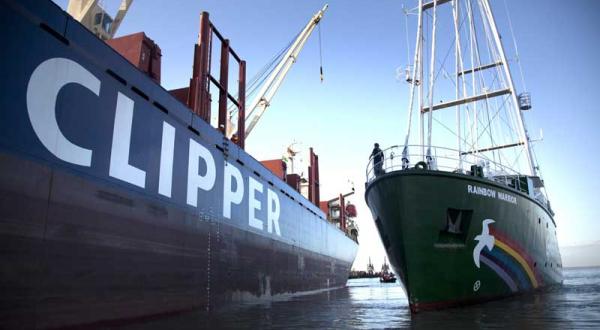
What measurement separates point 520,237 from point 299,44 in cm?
2263

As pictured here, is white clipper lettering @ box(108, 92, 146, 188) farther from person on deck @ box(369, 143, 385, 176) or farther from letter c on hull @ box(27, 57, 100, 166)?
person on deck @ box(369, 143, 385, 176)

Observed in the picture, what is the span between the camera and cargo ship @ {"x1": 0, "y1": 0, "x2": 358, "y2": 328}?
5.84 metres

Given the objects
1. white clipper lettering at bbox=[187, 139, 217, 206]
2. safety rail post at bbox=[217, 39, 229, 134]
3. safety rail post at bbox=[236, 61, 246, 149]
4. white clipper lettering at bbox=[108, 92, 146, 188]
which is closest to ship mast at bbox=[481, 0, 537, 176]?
safety rail post at bbox=[236, 61, 246, 149]

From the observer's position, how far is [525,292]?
11.5 metres

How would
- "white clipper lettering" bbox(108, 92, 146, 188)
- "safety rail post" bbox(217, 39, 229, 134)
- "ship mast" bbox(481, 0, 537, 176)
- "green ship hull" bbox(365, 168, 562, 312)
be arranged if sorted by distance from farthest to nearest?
1. "ship mast" bbox(481, 0, 537, 176)
2. "safety rail post" bbox(217, 39, 229, 134)
3. "green ship hull" bbox(365, 168, 562, 312)
4. "white clipper lettering" bbox(108, 92, 146, 188)

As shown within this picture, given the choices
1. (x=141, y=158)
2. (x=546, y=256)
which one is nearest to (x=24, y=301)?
(x=141, y=158)

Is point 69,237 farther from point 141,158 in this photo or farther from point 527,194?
point 527,194

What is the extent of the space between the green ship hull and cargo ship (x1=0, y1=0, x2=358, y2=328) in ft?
15.5

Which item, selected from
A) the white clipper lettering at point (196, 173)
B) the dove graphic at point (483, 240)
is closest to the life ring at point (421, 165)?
the dove graphic at point (483, 240)

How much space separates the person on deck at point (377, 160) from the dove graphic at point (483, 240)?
105 inches

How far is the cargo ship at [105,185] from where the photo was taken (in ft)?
19.1

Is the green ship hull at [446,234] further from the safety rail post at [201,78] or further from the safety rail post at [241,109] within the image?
the safety rail post at [241,109]

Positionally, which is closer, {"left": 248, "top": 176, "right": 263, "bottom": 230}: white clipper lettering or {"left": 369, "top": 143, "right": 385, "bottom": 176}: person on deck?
{"left": 369, "top": 143, "right": 385, "bottom": 176}: person on deck

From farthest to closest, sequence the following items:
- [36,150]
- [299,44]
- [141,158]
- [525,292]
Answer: [299,44] → [525,292] → [141,158] → [36,150]
